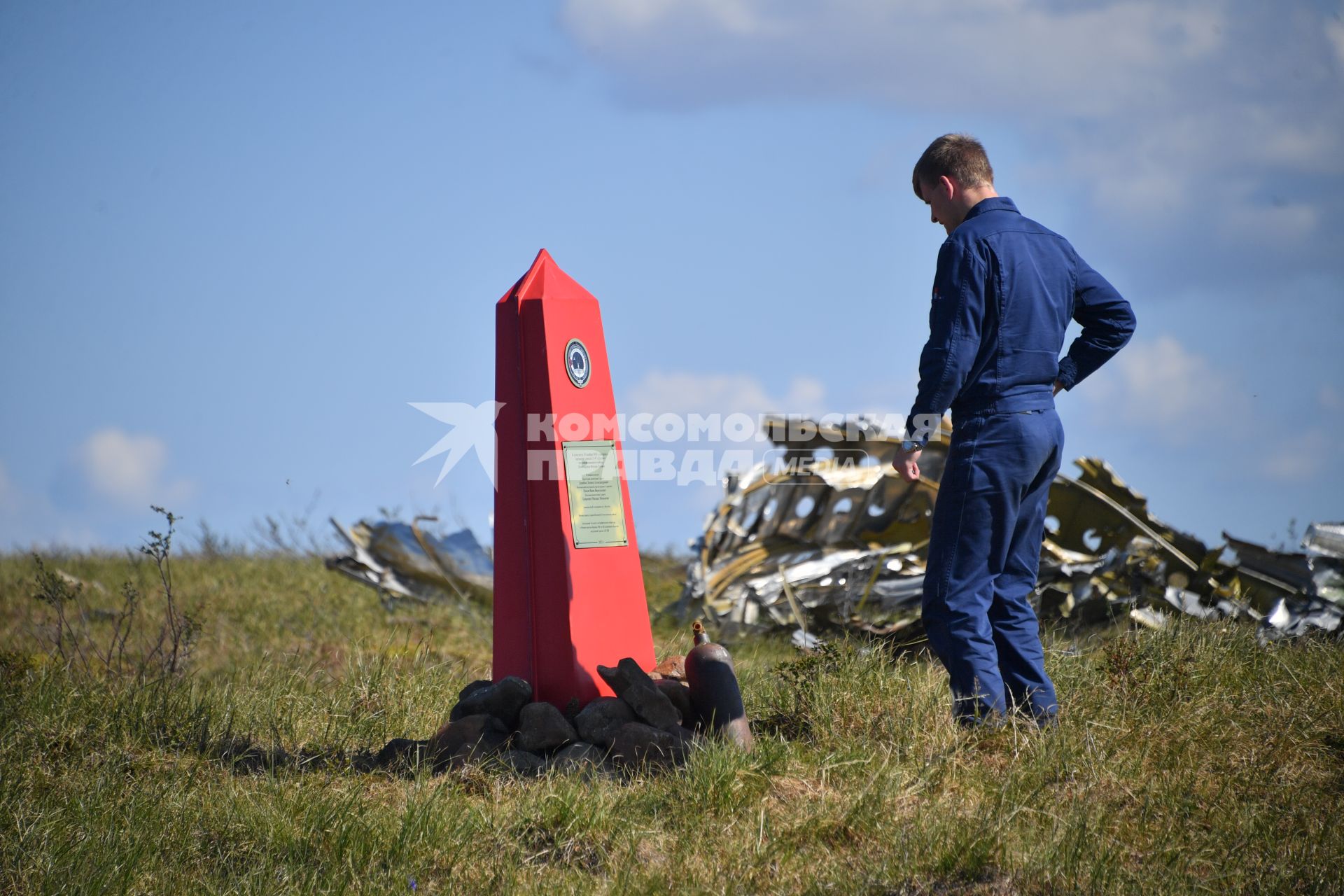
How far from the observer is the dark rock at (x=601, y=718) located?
4.64m

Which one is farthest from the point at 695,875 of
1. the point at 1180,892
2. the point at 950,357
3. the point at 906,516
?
the point at 906,516

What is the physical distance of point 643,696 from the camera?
4.75 m

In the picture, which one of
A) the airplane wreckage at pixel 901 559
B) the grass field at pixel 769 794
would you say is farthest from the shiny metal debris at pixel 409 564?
the grass field at pixel 769 794

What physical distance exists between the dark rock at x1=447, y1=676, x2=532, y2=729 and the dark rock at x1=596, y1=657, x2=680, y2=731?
16.7 inches

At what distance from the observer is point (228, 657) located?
8570 millimetres

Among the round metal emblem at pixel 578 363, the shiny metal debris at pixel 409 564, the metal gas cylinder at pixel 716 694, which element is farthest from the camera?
the shiny metal debris at pixel 409 564

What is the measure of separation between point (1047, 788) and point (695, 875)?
1.33 meters

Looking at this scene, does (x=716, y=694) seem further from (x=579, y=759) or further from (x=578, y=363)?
(x=578, y=363)

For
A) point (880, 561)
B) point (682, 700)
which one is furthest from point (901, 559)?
point (682, 700)

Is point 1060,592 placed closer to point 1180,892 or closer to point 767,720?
point 767,720

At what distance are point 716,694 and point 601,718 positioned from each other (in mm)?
497

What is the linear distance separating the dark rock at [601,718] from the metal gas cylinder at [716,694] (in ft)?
0.99

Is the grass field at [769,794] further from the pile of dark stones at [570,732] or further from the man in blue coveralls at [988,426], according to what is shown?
the man in blue coveralls at [988,426]

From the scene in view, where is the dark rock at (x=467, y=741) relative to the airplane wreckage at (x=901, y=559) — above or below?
below
